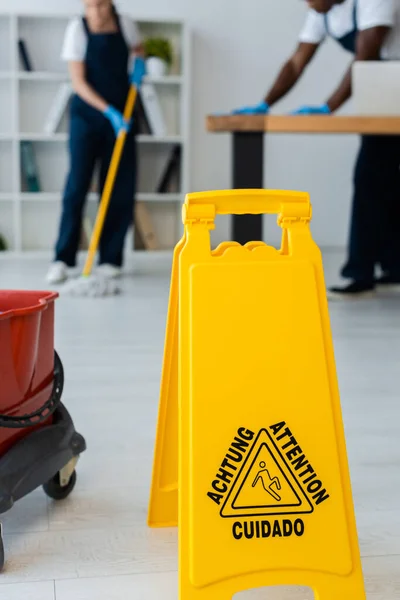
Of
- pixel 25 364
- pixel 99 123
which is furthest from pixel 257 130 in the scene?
pixel 25 364

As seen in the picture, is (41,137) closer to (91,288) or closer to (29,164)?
(29,164)

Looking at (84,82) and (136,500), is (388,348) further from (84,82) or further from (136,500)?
(84,82)

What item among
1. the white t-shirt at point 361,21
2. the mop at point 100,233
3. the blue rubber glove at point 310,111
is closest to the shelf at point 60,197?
the mop at point 100,233

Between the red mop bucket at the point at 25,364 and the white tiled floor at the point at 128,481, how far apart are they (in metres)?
0.15

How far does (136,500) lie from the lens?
4.07 feet

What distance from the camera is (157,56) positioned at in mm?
4723

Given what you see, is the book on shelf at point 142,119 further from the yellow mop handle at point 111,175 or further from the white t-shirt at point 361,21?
the white t-shirt at point 361,21

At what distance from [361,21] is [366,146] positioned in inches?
18.6

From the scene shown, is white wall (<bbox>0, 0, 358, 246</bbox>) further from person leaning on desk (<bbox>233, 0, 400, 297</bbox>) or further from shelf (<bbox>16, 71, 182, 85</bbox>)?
person leaning on desk (<bbox>233, 0, 400, 297</bbox>)

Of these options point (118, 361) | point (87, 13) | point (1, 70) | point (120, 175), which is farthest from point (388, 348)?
point (1, 70)

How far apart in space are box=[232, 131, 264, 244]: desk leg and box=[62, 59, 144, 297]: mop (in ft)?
2.57

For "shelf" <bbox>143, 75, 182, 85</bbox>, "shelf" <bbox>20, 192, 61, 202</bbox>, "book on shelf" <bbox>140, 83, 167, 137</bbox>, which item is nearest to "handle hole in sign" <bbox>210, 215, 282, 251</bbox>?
"book on shelf" <bbox>140, 83, 167, 137</bbox>

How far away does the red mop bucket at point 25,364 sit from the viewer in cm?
105

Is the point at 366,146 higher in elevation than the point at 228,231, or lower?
higher
